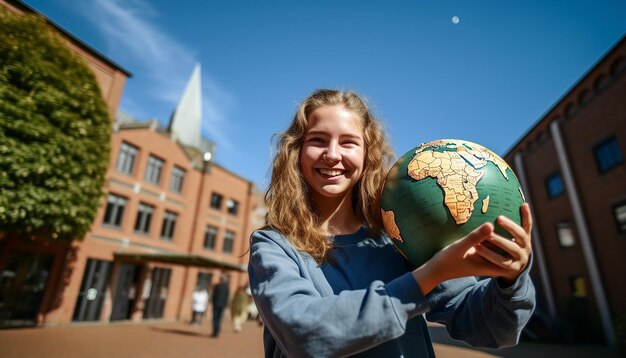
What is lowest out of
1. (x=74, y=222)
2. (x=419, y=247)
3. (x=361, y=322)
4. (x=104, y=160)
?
(x=361, y=322)

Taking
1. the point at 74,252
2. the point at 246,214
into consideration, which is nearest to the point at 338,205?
the point at 74,252

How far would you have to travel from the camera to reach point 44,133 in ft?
37.0

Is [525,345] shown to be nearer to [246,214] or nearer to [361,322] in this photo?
[361,322]

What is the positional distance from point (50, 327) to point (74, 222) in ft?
16.8

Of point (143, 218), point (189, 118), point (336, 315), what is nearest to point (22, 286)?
point (143, 218)

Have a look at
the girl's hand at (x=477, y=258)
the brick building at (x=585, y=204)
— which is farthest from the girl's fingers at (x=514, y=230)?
the brick building at (x=585, y=204)

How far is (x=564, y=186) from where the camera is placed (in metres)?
17.6

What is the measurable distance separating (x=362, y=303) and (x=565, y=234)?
69.4 feet

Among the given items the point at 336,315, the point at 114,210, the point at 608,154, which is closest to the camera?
the point at 336,315

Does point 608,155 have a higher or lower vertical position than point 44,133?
higher

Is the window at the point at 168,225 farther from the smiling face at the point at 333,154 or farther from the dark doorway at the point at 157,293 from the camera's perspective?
Result: the smiling face at the point at 333,154

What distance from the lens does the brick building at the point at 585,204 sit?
47.7 feet

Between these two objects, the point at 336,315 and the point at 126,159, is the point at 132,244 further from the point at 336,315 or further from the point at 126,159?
the point at 336,315

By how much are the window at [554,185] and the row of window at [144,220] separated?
68.1ft
